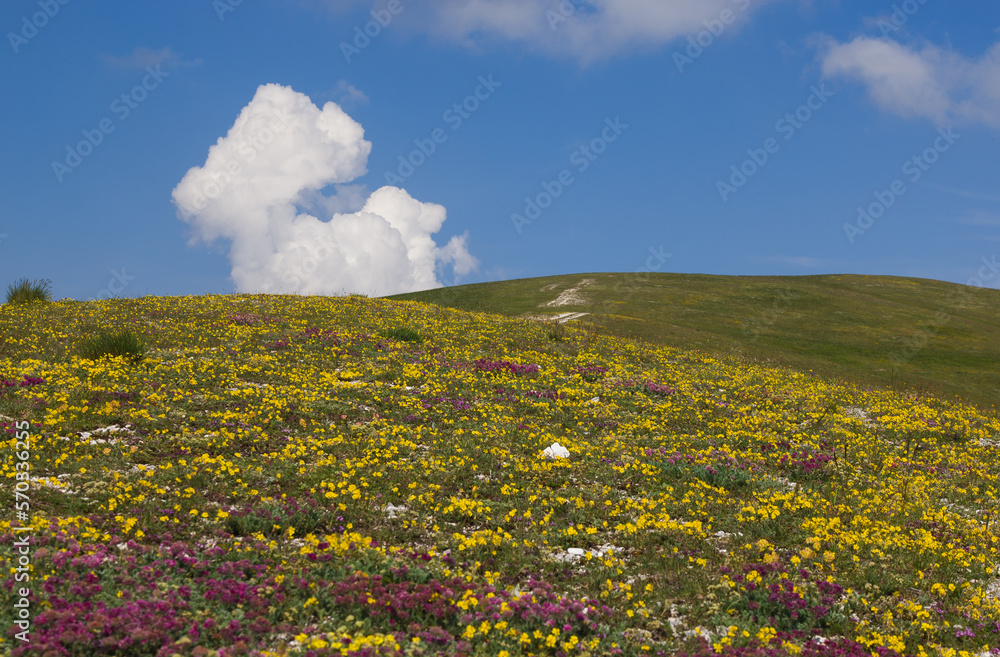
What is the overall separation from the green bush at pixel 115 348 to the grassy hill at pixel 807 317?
29318mm

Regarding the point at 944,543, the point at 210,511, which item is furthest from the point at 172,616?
the point at 944,543

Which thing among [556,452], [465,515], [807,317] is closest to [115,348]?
[556,452]

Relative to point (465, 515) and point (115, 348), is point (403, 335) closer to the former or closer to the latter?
point (115, 348)

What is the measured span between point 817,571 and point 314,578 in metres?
7.41

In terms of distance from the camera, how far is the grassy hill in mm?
45188

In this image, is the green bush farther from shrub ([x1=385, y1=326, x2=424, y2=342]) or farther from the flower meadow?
shrub ([x1=385, y1=326, x2=424, y2=342])

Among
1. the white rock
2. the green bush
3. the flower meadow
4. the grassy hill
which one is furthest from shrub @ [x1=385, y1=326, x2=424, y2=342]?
the grassy hill

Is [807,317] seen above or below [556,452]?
above

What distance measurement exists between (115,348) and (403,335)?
11.2m

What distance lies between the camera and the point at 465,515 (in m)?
10.7

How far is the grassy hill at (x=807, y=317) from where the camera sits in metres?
45.2

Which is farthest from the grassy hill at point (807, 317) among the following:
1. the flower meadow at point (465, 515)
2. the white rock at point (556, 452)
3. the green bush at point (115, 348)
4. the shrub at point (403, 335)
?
the green bush at point (115, 348)

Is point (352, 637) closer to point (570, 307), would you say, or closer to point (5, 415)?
Result: point (5, 415)

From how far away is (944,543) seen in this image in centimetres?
1055
